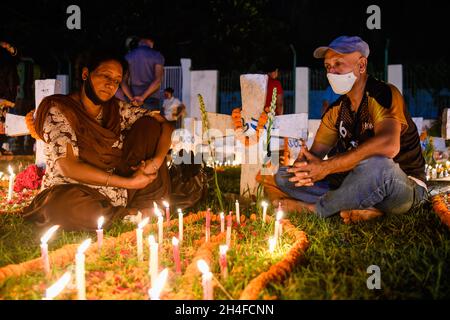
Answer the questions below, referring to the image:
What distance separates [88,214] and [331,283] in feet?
7.74

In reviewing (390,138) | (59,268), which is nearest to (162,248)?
(59,268)

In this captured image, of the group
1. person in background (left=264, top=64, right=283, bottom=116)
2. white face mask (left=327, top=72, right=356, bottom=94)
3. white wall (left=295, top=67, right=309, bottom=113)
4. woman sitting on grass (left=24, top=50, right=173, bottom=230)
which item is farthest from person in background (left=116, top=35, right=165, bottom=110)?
white wall (left=295, top=67, right=309, bottom=113)

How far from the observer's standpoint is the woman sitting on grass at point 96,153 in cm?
445

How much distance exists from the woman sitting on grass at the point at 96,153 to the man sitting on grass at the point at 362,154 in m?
1.37

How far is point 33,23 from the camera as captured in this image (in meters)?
19.1

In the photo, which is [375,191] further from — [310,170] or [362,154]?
[310,170]

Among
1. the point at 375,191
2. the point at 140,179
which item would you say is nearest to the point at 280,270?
the point at 375,191

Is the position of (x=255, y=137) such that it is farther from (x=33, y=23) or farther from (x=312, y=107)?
(x=33, y=23)

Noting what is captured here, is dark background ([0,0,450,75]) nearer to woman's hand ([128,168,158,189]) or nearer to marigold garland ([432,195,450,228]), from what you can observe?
marigold garland ([432,195,450,228])

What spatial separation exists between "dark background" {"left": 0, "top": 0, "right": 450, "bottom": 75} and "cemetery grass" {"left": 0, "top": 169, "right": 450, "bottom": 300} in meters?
12.4

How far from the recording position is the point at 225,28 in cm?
2241

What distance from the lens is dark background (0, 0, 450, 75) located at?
19359 millimetres

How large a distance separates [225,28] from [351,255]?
19975 millimetres

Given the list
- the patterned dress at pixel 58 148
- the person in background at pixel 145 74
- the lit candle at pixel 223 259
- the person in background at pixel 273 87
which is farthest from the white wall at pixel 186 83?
the lit candle at pixel 223 259
